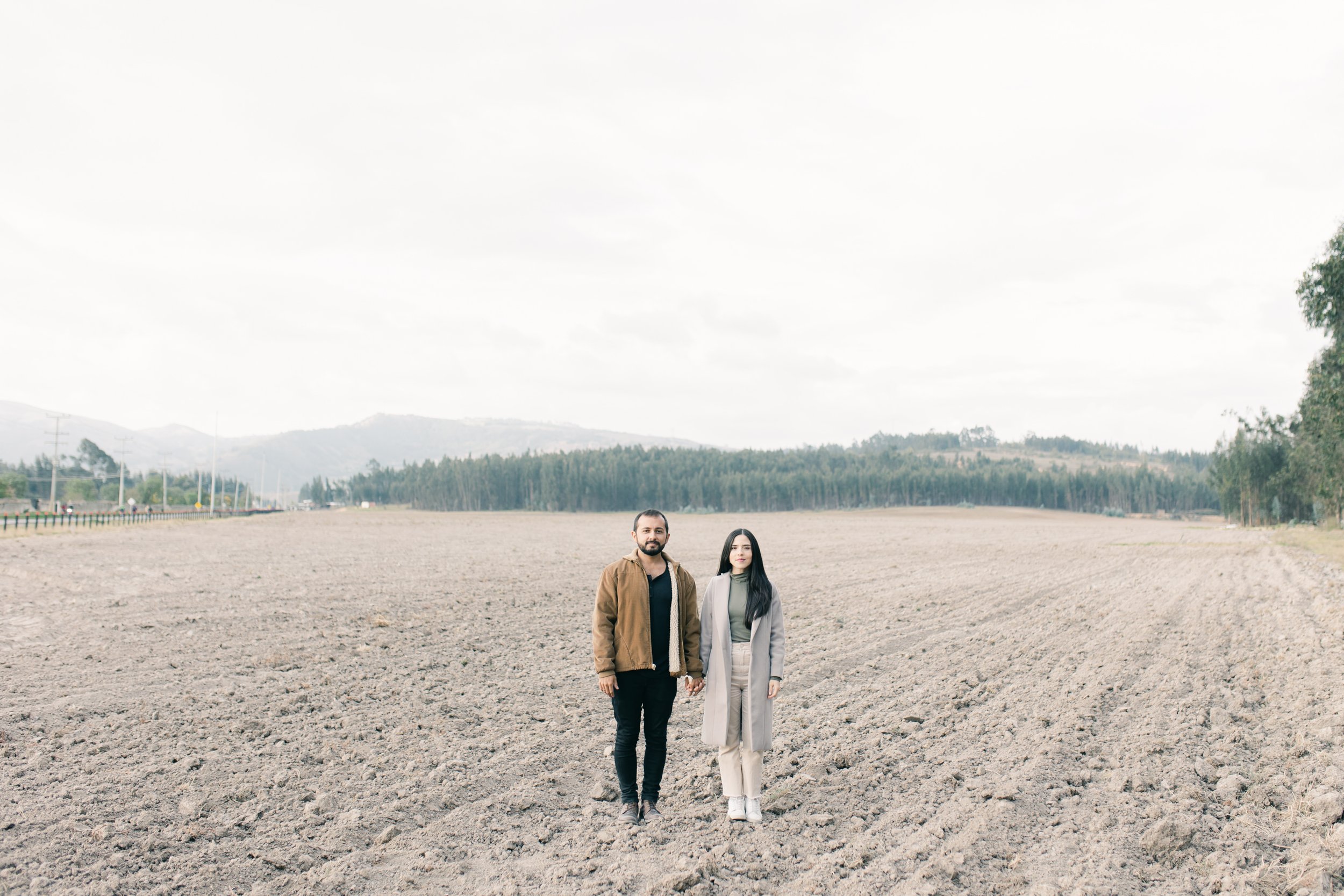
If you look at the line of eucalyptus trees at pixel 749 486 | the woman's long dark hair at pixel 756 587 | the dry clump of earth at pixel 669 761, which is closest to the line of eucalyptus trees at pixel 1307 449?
the dry clump of earth at pixel 669 761

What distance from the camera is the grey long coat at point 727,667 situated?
596 cm

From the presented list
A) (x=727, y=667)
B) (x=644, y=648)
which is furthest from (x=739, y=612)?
(x=644, y=648)

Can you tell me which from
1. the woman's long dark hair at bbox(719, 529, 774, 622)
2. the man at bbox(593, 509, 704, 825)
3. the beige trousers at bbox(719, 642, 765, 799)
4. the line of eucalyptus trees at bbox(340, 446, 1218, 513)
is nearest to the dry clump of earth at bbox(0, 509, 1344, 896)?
the beige trousers at bbox(719, 642, 765, 799)

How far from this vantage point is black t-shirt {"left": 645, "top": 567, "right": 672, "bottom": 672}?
19.4 ft

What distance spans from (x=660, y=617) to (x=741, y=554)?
2.44 feet

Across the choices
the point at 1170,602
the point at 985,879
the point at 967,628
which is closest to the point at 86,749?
the point at 985,879

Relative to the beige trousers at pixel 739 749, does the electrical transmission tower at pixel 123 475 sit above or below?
above

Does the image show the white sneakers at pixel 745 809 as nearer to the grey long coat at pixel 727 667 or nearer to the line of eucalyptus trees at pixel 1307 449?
the grey long coat at pixel 727 667

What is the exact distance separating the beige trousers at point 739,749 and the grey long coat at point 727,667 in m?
0.04

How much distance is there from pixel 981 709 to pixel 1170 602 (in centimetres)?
1233

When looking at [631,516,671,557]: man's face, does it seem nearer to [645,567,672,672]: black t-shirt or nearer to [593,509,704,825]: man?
[593,509,704,825]: man

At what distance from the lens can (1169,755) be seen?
7617mm

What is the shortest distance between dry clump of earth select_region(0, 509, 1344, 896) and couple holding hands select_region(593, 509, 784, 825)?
0.46 m

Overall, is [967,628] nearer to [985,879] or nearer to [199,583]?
[985,879]
